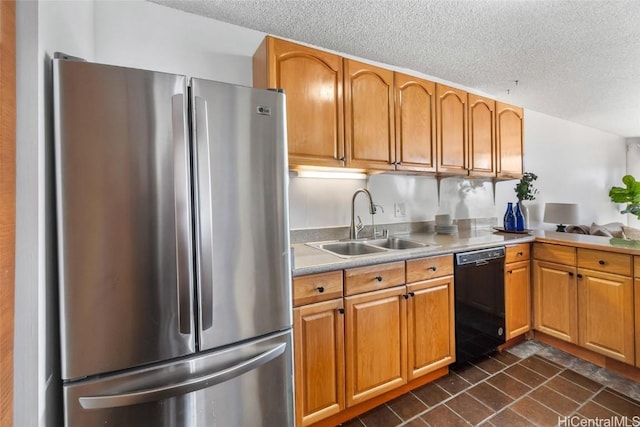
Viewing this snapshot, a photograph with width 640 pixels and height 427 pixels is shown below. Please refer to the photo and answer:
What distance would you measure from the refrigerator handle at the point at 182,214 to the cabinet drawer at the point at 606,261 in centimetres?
263

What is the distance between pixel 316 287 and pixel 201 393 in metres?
0.64

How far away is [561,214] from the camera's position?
3561mm

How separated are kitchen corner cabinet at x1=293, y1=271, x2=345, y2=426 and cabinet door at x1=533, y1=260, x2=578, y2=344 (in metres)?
1.90

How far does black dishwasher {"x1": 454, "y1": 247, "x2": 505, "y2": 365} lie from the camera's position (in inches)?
74.3

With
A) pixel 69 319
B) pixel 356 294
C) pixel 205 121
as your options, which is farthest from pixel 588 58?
pixel 69 319

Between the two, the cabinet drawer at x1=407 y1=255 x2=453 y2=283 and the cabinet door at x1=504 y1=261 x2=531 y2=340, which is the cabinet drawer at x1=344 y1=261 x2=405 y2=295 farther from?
the cabinet door at x1=504 y1=261 x2=531 y2=340

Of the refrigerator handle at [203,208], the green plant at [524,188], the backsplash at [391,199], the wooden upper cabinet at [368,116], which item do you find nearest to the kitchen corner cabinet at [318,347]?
the refrigerator handle at [203,208]

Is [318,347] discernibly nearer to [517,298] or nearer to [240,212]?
[240,212]

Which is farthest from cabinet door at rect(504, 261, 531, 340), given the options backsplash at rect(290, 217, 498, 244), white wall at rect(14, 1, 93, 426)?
white wall at rect(14, 1, 93, 426)

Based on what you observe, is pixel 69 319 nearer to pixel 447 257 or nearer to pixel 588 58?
pixel 447 257

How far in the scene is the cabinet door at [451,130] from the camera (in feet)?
7.28

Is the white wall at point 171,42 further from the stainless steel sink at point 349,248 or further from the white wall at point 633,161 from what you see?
the white wall at point 633,161

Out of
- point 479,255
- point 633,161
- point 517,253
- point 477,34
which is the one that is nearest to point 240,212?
point 479,255

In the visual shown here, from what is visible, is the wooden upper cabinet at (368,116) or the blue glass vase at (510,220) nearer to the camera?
the wooden upper cabinet at (368,116)
